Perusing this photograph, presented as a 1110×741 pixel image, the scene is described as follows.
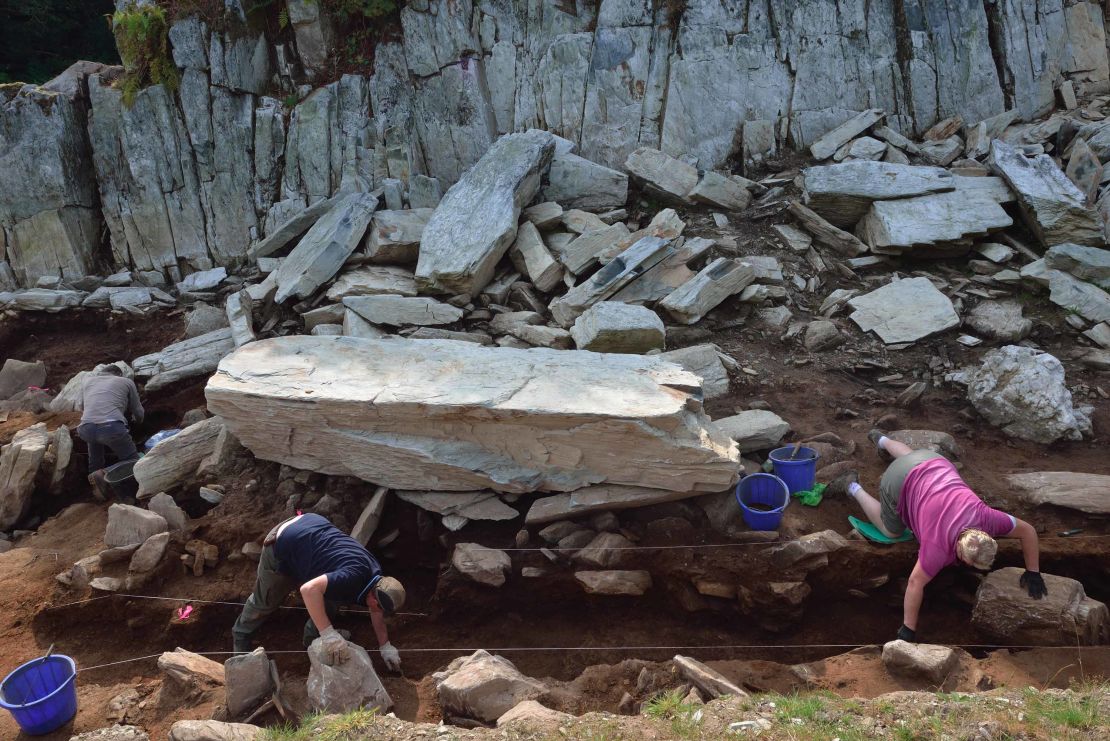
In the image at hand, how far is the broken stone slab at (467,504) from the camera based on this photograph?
537 cm

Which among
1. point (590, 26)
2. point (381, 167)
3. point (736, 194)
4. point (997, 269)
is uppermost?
point (590, 26)

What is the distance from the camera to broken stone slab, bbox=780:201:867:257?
786 centimetres

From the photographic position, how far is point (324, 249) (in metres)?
7.96

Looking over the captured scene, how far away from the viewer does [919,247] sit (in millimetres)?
7547

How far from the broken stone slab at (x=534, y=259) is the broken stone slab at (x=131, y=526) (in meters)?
4.02

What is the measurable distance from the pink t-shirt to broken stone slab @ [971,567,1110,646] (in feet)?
0.98

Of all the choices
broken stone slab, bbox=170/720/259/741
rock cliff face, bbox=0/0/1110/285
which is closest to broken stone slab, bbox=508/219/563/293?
rock cliff face, bbox=0/0/1110/285

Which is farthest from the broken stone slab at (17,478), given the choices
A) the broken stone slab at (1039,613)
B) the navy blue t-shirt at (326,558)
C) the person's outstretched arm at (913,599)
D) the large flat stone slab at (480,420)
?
the broken stone slab at (1039,613)

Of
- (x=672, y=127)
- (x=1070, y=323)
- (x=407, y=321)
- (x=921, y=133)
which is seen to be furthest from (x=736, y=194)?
(x=407, y=321)

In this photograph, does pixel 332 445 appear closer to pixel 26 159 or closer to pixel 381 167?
pixel 381 167

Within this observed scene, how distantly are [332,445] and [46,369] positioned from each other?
5.65 m

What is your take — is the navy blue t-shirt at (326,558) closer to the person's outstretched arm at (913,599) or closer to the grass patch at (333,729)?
the grass patch at (333,729)

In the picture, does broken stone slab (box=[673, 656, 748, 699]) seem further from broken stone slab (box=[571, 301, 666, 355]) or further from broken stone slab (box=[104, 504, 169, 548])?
broken stone slab (box=[104, 504, 169, 548])

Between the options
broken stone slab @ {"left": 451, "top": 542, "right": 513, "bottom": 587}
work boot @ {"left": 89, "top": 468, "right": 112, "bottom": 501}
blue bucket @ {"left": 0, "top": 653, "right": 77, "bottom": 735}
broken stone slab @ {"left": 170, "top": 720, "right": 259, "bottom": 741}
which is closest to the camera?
broken stone slab @ {"left": 170, "top": 720, "right": 259, "bottom": 741}
